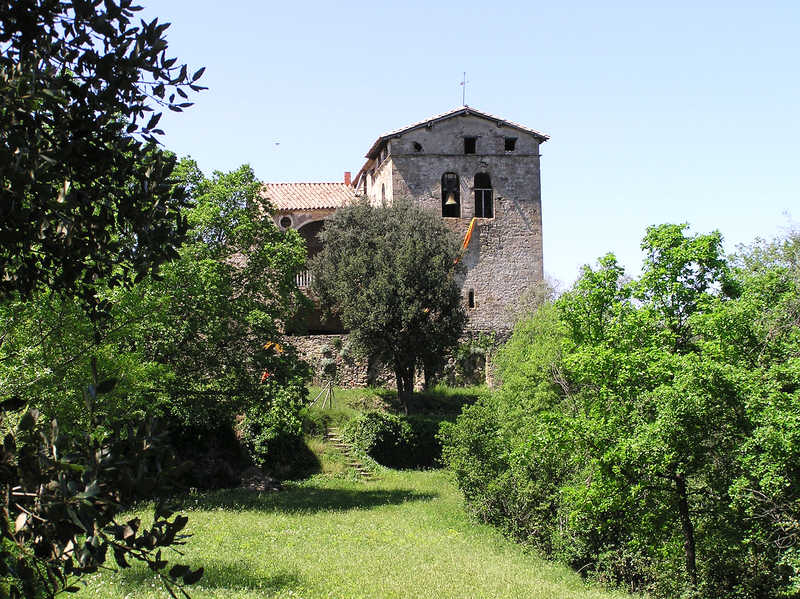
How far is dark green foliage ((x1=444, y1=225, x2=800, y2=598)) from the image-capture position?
1468 cm

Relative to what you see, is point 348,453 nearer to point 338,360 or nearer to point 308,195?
point 338,360

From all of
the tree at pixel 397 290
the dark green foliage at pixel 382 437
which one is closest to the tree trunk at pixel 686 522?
the dark green foliage at pixel 382 437

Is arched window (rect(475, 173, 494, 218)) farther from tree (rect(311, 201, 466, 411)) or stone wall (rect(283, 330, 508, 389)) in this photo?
stone wall (rect(283, 330, 508, 389))

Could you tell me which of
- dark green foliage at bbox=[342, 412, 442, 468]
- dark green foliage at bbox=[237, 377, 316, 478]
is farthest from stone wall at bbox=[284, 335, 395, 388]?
dark green foliage at bbox=[237, 377, 316, 478]

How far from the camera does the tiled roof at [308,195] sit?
136 ft

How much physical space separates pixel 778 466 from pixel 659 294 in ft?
15.0

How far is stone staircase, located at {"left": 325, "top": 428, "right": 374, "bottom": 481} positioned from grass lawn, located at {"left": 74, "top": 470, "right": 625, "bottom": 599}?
1606 mm

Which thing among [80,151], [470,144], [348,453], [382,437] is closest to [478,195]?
[470,144]

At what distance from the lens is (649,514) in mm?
16141

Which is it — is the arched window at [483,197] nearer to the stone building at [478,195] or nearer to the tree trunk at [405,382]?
the stone building at [478,195]

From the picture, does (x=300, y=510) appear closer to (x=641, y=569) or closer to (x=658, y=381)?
(x=641, y=569)

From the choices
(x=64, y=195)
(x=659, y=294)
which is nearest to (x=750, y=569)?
(x=659, y=294)

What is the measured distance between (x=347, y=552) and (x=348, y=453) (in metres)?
14.0

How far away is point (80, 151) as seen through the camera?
15.7 ft
